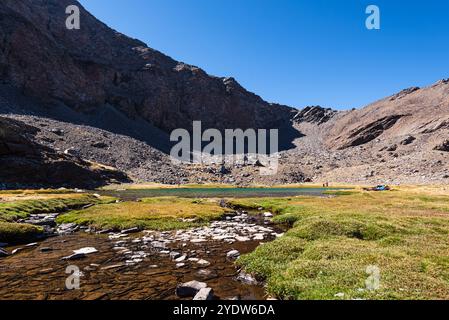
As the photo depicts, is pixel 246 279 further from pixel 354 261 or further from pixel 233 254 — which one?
pixel 354 261

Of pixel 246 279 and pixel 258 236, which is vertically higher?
pixel 246 279

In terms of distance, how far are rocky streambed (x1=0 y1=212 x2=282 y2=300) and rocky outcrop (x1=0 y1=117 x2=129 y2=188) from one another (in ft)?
315

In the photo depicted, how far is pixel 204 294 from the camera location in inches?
519

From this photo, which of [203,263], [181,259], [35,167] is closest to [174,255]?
[181,259]

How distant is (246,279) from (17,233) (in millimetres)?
21056

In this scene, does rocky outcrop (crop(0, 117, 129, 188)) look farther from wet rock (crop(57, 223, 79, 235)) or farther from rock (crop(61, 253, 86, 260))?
rock (crop(61, 253, 86, 260))

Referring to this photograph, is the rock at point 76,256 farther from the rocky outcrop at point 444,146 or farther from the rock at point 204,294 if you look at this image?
the rocky outcrop at point 444,146

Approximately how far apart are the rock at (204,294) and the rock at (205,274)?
271cm

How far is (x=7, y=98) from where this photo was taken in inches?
7195

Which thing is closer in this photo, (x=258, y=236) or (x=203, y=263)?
(x=203, y=263)

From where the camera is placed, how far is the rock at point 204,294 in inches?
511
